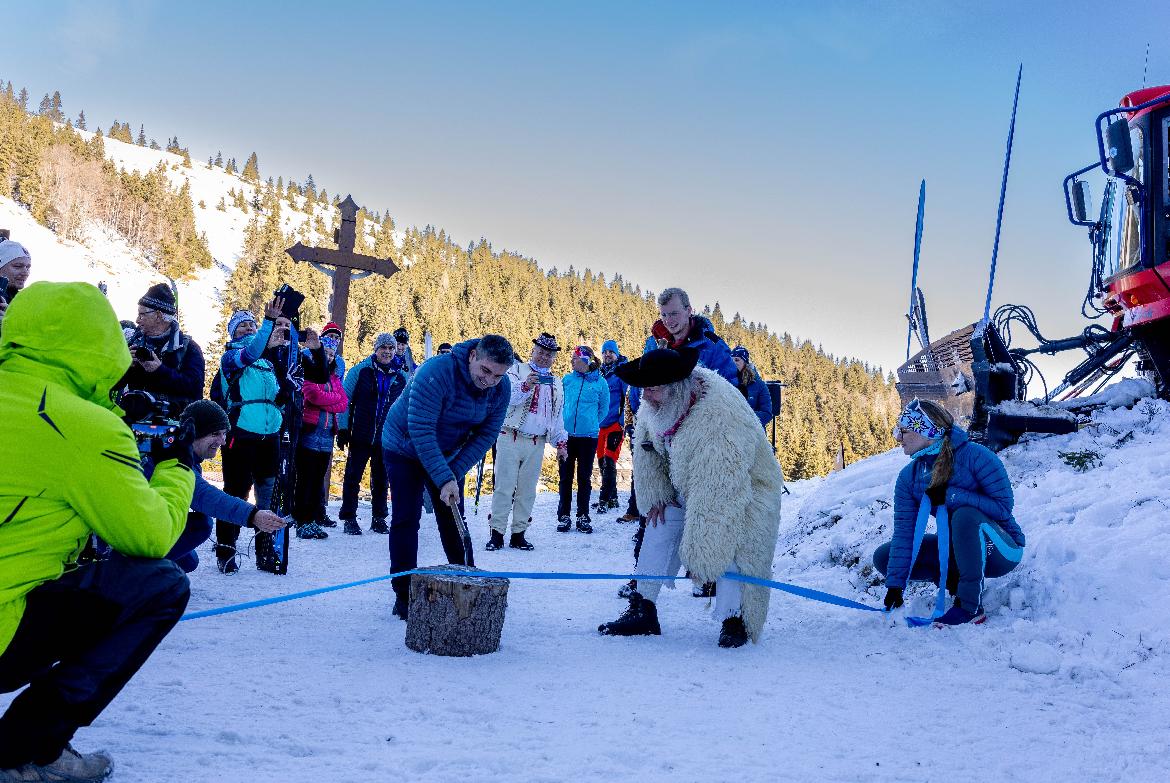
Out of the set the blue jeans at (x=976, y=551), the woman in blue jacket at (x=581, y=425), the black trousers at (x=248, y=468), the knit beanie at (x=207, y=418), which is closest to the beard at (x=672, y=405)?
the blue jeans at (x=976, y=551)

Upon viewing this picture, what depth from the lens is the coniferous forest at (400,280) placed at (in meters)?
64.7

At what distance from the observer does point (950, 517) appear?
432cm

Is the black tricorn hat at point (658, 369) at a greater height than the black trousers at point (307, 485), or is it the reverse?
the black tricorn hat at point (658, 369)

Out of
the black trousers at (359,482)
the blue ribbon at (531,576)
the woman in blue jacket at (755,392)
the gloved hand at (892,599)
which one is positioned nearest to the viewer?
the blue ribbon at (531,576)

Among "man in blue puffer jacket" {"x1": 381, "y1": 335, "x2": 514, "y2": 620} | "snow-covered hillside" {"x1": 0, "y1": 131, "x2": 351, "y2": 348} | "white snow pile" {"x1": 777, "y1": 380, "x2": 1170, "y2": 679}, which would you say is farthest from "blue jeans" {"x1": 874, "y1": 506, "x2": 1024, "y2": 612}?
"snow-covered hillside" {"x1": 0, "y1": 131, "x2": 351, "y2": 348}

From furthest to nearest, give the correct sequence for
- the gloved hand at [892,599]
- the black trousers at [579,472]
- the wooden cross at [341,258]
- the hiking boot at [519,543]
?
the wooden cross at [341,258] → the black trousers at [579,472] → the hiking boot at [519,543] → the gloved hand at [892,599]

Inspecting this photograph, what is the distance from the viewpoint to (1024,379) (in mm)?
7816

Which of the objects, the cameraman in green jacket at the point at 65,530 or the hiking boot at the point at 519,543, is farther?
the hiking boot at the point at 519,543

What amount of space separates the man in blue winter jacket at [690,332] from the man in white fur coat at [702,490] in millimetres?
1025

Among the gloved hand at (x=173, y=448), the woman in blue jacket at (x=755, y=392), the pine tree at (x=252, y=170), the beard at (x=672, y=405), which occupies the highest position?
the pine tree at (x=252, y=170)

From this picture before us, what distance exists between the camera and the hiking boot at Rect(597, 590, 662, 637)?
439 centimetres

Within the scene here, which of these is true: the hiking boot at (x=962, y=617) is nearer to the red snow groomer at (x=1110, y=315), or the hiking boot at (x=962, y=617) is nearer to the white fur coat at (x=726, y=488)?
the white fur coat at (x=726, y=488)

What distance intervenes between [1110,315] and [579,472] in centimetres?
621

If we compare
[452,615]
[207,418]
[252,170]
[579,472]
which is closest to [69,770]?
[207,418]
